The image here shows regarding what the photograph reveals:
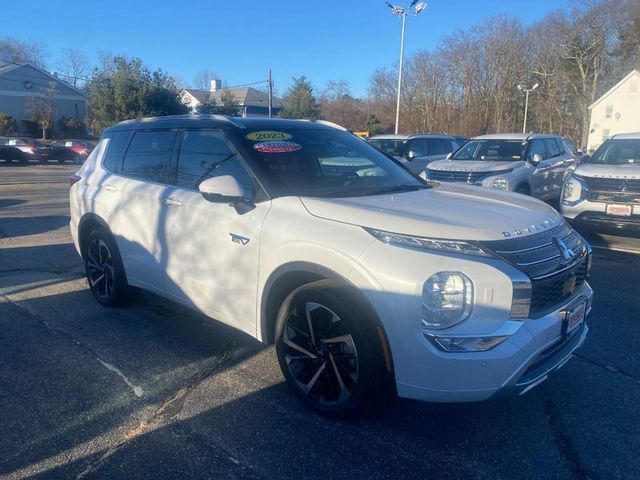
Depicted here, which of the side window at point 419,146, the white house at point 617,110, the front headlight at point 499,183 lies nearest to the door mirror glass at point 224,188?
the front headlight at point 499,183

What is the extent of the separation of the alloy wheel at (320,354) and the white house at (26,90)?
51004mm

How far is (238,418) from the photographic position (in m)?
3.14

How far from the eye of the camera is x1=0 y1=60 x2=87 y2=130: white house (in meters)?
47.0

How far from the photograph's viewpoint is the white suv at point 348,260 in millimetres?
2604

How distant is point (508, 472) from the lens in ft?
8.66

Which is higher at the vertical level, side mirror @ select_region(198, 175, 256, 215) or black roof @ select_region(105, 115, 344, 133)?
black roof @ select_region(105, 115, 344, 133)

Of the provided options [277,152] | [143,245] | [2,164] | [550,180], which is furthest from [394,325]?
[2,164]

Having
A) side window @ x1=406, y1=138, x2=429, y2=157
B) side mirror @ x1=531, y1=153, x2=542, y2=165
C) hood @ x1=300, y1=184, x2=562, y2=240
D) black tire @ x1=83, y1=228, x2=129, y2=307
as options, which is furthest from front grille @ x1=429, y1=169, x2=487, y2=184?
black tire @ x1=83, y1=228, x2=129, y2=307

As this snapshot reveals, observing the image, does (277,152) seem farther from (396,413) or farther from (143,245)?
(396,413)

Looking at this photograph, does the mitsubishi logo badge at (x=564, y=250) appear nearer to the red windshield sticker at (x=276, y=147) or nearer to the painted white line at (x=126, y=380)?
the red windshield sticker at (x=276, y=147)

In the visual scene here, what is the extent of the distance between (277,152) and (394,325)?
169cm

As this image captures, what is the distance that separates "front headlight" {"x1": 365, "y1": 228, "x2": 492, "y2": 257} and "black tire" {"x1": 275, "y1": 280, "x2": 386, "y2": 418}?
391 millimetres

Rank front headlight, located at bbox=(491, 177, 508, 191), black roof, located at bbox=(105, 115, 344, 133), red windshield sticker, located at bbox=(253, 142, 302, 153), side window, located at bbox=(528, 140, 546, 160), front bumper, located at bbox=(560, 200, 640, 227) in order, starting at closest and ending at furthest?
red windshield sticker, located at bbox=(253, 142, 302, 153) < black roof, located at bbox=(105, 115, 344, 133) < front bumper, located at bbox=(560, 200, 640, 227) < front headlight, located at bbox=(491, 177, 508, 191) < side window, located at bbox=(528, 140, 546, 160)

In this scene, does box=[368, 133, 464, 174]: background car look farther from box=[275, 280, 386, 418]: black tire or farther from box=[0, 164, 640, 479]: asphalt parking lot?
box=[275, 280, 386, 418]: black tire
